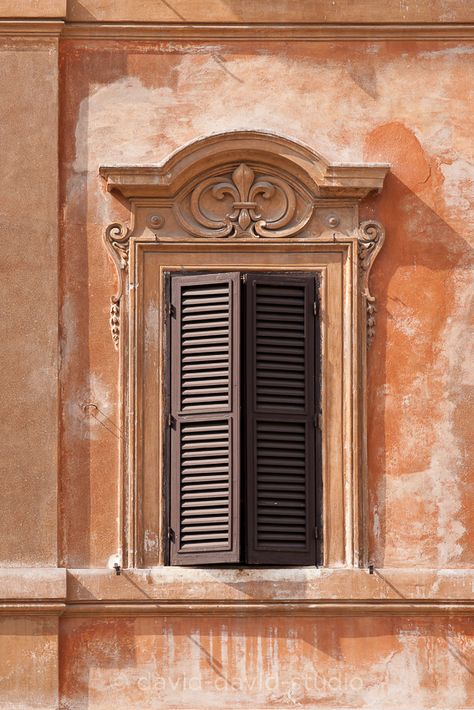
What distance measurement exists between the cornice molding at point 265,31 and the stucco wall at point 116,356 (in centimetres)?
5

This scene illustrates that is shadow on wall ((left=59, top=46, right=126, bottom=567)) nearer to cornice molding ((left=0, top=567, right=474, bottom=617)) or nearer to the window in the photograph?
cornice molding ((left=0, top=567, right=474, bottom=617))

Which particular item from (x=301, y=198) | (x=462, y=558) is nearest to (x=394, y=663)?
(x=462, y=558)

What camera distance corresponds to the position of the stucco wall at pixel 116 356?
19.1m

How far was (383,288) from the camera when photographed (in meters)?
19.6

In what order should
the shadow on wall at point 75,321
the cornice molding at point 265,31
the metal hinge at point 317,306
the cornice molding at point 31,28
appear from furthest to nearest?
1. the cornice molding at point 265,31
2. the cornice molding at point 31,28
3. the metal hinge at point 317,306
4. the shadow on wall at point 75,321

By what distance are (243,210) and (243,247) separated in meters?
0.28

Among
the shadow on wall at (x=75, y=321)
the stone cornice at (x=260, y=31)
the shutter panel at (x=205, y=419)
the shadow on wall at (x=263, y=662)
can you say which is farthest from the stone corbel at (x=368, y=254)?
the shadow on wall at (x=263, y=662)

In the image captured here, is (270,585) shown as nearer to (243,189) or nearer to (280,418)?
(280,418)

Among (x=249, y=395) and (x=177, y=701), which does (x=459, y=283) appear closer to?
(x=249, y=395)

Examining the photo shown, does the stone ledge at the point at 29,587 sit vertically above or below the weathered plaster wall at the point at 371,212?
below

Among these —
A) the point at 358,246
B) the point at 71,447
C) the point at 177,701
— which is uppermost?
the point at 358,246

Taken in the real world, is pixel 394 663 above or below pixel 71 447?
below

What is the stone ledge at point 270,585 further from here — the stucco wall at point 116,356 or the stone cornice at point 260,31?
the stone cornice at point 260,31

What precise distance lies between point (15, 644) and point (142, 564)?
1041 mm
